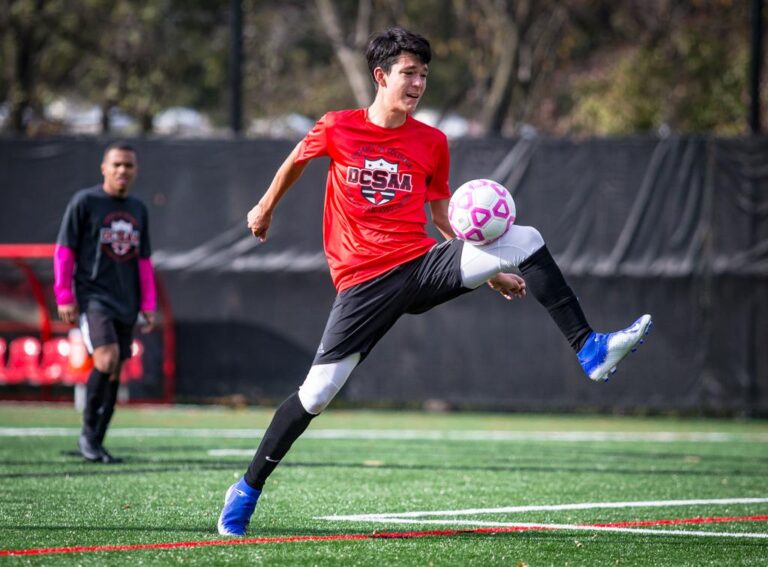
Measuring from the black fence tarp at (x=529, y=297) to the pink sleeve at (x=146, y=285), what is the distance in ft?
17.4

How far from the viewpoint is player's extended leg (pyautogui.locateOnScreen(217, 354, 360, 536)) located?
5.56 metres

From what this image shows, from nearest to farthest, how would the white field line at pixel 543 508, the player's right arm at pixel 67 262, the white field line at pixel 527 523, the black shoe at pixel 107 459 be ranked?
the white field line at pixel 527 523 → the white field line at pixel 543 508 → the black shoe at pixel 107 459 → the player's right arm at pixel 67 262

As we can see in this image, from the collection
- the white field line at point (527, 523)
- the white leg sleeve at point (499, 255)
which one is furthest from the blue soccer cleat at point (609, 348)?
the white field line at point (527, 523)

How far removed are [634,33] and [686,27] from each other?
210cm

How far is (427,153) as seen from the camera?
5.90m

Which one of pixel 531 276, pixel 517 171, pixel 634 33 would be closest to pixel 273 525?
pixel 531 276

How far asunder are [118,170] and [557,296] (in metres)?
4.58

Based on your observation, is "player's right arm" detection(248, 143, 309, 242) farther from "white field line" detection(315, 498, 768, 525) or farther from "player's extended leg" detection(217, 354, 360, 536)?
"white field line" detection(315, 498, 768, 525)

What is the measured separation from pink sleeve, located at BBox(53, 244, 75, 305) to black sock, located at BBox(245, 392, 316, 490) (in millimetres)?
3501

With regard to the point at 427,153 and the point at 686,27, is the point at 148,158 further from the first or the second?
the point at 686,27

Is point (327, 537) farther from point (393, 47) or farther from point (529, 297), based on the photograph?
point (529, 297)

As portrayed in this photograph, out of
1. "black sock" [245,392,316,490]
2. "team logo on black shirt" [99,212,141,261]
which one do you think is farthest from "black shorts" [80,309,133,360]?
"black sock" [245,392,316,490]

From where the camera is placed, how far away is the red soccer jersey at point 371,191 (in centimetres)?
573

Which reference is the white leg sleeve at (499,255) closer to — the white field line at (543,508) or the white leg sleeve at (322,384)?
the white leg sleeve at (322,384)
